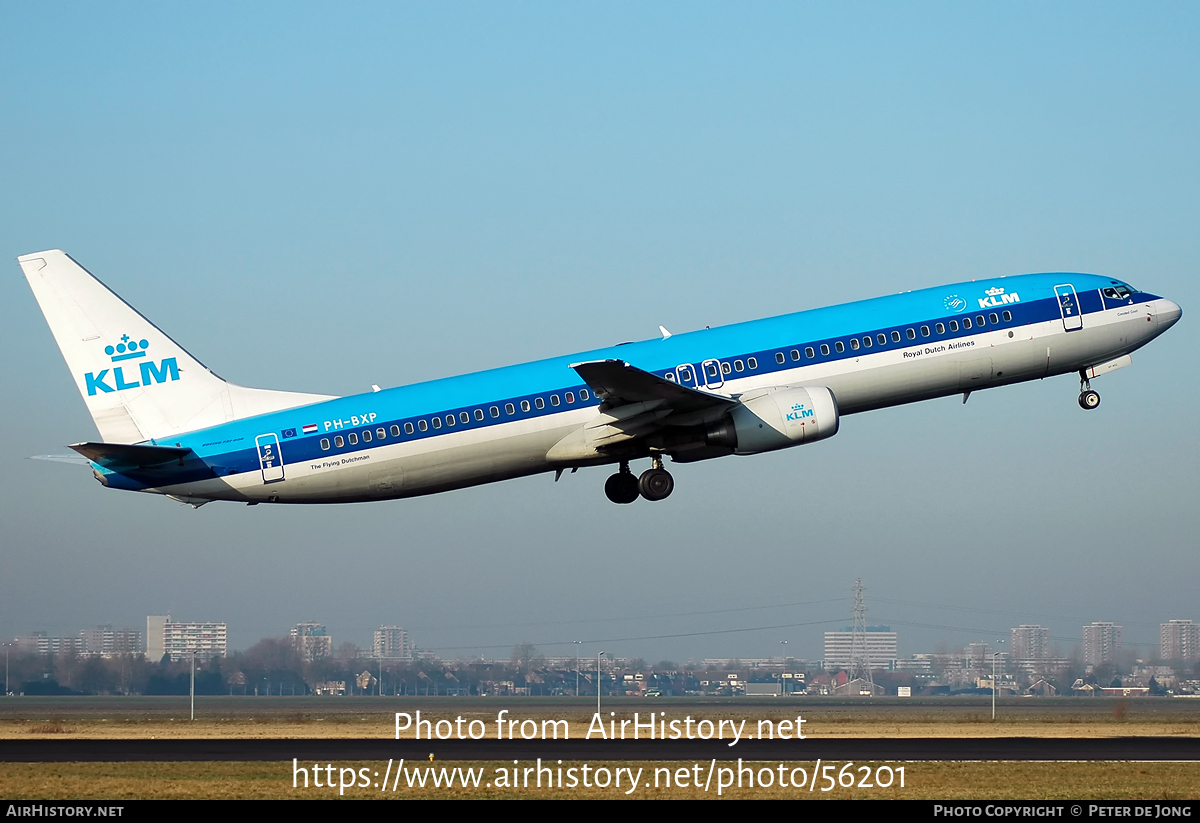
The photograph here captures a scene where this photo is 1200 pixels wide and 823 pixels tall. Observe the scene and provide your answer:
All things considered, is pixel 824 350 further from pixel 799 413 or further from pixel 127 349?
pixel 127 349

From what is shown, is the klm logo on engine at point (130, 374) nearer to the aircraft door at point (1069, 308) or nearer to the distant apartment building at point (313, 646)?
the aircraft door at point (1069, 308)

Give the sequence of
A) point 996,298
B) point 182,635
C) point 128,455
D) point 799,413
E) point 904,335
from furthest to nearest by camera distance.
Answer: point 182,635
point 996,298
point 904,335
point 799,413
point 128,455

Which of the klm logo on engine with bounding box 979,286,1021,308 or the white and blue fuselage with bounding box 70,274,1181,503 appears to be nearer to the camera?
the white and blue fuselage with bounding box 70,274,1181,503

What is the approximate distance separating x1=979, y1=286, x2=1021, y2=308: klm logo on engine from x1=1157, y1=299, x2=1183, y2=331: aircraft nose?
20.9 feet

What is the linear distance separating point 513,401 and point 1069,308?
19.7m

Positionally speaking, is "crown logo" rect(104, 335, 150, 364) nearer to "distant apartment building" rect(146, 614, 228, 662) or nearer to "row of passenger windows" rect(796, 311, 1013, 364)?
"row of passenger windows" rect(796, 311, 1013, 364)

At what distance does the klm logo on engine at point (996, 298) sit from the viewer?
48.7 m

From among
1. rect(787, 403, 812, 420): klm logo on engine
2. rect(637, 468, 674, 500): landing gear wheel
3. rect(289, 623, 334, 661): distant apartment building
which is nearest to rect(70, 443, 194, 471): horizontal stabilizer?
rect(637, 468, 674, 500): landing gear wheel

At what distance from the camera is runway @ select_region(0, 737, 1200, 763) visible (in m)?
36.2

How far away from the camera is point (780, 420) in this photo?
45.6 metres

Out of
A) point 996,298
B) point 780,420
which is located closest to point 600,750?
point 780,420

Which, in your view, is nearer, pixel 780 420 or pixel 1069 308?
pixel 780 420

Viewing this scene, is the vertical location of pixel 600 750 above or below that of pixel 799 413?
below
